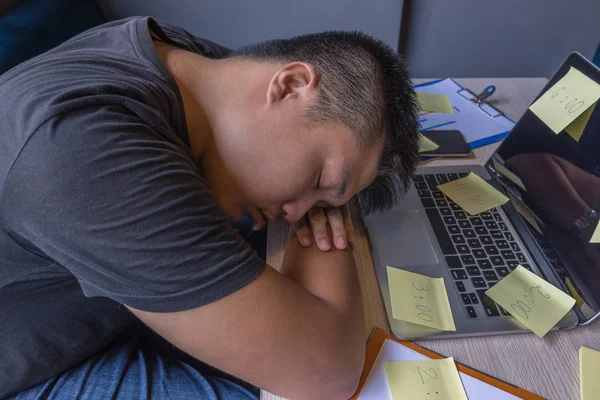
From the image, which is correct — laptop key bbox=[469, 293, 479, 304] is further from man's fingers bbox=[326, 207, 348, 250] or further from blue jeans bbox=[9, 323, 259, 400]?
blue jeans bbox=[9, 323, 259, 400]

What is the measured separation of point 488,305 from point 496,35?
5.33 ft

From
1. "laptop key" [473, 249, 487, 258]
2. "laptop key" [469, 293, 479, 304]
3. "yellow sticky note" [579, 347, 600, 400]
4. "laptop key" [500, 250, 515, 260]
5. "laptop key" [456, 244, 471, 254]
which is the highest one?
"laptop key" [456, 244, 471, 254]

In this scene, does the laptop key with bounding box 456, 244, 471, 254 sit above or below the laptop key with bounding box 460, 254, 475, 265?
above

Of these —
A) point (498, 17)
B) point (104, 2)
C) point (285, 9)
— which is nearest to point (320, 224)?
point (285, 9)

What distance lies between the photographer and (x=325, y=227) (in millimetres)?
732

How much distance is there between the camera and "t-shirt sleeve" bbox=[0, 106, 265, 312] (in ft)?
1.41

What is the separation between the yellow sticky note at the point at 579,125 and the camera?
69 centimetres

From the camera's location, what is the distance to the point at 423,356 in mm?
566

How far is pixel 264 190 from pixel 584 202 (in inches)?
20.6

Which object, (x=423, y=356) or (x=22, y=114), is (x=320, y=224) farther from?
(x=22, y=114)

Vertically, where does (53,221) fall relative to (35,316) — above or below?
above

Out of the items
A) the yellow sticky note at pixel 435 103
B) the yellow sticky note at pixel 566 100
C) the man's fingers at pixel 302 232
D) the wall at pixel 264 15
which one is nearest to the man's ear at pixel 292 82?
the man's fingers at pixel 302 232

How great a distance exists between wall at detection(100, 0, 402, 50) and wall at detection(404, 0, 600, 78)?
0.19 meters

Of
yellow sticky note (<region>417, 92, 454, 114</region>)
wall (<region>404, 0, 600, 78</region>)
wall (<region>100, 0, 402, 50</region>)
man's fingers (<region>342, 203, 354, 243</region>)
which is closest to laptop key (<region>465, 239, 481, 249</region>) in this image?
man's fingers (<region>342, 203, 354, 243</region>)
